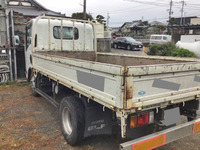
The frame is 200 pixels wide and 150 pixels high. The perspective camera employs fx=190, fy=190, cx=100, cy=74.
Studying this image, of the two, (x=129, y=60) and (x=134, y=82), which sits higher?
(x=129, y=60)

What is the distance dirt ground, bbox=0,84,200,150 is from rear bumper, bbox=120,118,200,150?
0.78m

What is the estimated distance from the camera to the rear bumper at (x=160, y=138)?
7.68 feet

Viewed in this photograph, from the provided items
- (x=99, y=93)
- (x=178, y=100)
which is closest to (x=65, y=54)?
(x=99, y=93)

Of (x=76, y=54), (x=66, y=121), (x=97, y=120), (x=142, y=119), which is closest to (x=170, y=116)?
(x=142, y=119)

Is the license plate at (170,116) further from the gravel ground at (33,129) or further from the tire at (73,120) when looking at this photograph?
the tire at (73,120)

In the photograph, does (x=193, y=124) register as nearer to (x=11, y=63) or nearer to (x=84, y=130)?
(x=84, y=130)

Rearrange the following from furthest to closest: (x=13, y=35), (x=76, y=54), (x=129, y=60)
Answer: (x=13, y=35) → (x=76, y=54) → (x=129, y=60)

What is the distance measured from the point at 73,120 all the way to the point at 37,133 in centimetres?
121

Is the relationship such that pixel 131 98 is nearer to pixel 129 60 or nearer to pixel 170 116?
pixel 170 116

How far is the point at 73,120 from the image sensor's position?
3.15 m

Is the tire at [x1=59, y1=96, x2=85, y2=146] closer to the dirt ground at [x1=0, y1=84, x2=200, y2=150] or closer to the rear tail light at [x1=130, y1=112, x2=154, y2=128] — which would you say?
the dirt ground at [x1=0, y1=84, x2=200, y2=150]

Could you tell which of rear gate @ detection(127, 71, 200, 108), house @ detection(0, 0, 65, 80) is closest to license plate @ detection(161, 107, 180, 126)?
rear gate @ detection(127, 71, 200, 108)

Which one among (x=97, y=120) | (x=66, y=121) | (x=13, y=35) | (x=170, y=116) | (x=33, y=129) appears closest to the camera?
(x=170, y=116)

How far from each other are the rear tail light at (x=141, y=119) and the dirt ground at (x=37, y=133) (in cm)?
109
